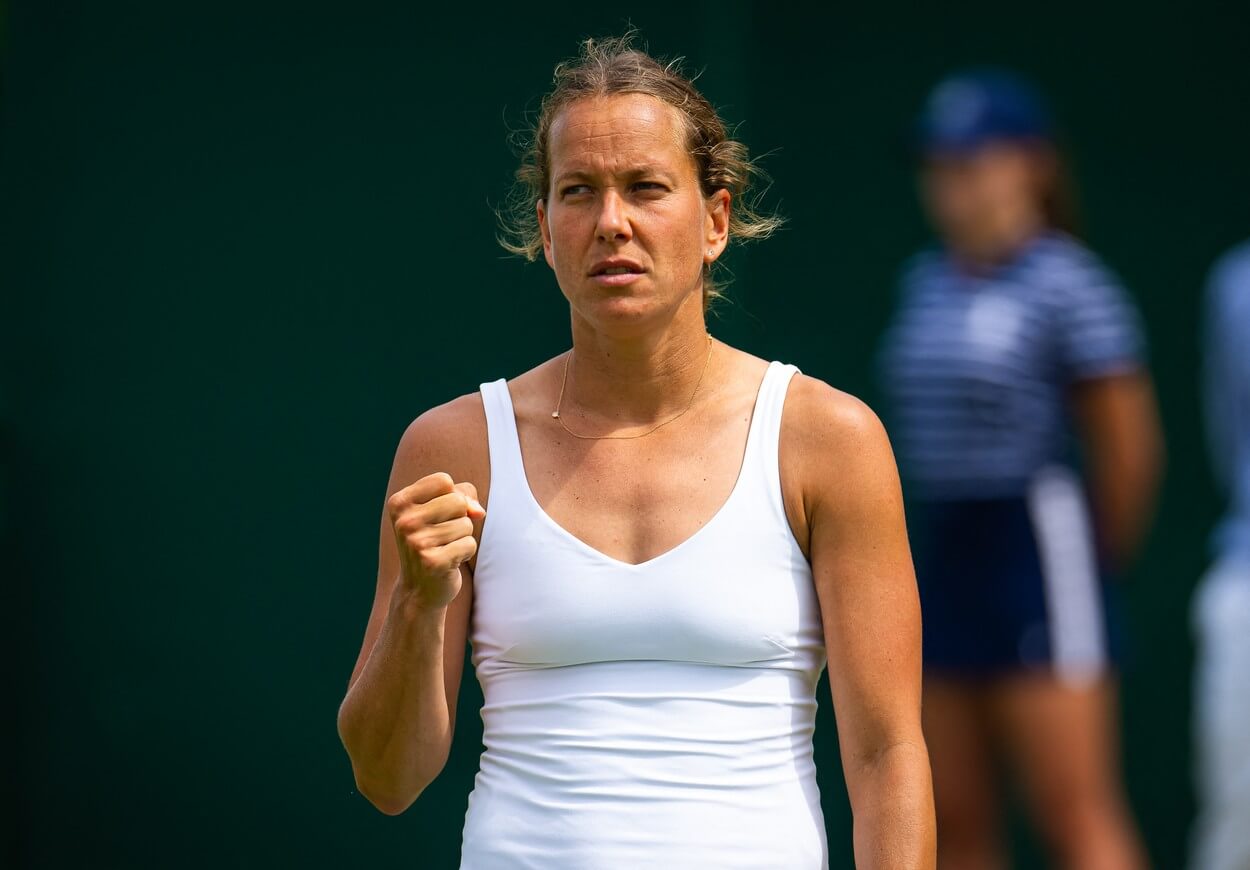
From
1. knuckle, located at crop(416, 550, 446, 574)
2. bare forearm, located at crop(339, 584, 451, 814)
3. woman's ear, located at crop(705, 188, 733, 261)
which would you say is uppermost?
woman's ear, located at crop(705, 188, 733, 261)

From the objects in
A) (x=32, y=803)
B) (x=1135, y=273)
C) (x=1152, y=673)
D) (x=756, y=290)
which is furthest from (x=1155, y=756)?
(x=32, y=803)

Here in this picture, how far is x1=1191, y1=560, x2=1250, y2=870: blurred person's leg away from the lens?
134 inches

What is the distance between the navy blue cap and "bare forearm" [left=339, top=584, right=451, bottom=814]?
2176mm

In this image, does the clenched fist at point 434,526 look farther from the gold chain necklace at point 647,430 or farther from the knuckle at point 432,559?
the gold chain necklace at point 647,430

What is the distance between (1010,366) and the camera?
3.72m

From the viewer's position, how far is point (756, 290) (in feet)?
14.1

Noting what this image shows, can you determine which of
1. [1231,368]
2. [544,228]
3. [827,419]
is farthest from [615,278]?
[1231,368]

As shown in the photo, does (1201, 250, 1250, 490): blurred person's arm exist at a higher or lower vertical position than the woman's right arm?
higher

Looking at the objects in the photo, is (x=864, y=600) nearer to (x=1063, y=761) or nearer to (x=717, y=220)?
(x=717, y=220)

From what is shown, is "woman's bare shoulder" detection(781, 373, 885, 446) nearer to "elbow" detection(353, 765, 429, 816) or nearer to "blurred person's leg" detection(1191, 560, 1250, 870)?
"elbow" detection(353, 765, 429, 816)

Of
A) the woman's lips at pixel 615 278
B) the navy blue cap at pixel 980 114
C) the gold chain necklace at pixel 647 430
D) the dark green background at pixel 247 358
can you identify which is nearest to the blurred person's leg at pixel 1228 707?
the dark green background at pixel 247 358

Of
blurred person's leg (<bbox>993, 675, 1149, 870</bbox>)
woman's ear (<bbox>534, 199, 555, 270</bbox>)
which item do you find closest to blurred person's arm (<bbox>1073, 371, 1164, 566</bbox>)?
blurred person's leg (<bbox>993, 675, 1149, 870</bbox>)

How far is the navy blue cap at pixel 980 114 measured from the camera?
13.0 feet

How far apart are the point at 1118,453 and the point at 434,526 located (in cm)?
213
